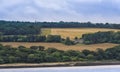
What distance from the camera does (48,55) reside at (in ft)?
291

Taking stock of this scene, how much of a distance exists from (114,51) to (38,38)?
17.0 m

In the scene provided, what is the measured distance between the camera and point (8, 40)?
4048 inches

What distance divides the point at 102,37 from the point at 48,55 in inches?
646

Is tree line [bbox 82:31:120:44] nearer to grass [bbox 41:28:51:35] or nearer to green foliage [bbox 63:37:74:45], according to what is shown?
green foliage [bbox 63:37:74:45]

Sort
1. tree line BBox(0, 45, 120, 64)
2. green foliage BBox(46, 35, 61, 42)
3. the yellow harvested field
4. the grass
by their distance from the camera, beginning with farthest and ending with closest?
the grass < green foliage BBox(46, 35, 61, 42) < the yellow harvested field < tree line BBox(0, 45, 120, 64)

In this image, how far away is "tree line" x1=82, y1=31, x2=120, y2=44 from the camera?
3920 inches

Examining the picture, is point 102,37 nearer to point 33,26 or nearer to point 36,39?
point 36,39

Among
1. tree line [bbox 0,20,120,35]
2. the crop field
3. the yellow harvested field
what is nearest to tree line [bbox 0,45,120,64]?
the yellow harvested field

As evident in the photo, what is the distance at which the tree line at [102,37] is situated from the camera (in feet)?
327

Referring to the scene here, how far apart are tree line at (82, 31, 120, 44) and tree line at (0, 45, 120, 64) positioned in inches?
261

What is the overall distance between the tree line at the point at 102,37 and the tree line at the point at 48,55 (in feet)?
21.8

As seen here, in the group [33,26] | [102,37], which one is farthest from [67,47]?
[33,26]

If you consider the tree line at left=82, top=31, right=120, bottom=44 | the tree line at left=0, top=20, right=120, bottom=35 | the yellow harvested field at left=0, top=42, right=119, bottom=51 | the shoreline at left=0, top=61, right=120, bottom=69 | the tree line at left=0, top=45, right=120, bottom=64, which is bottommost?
the shoreline at left=0, top=61, right=120, bottom=69

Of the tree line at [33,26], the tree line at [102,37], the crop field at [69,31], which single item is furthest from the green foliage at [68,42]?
the tree line at [33,26]
